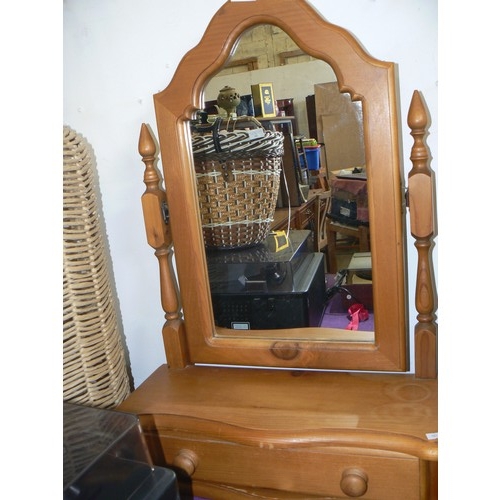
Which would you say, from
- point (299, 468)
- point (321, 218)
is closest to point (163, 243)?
point (321, 218)

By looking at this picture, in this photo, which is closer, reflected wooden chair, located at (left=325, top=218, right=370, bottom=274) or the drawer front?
the drawer front

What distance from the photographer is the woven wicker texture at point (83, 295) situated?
0.80 meters

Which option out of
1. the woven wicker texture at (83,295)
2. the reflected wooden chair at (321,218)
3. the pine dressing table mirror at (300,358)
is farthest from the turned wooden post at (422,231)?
the woven wicker texture at (83,295)

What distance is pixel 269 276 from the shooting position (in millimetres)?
859

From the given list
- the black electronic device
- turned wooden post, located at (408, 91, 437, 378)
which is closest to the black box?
the black electronic device

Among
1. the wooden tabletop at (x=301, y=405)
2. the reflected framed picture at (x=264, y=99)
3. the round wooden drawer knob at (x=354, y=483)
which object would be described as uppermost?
the reflected framed picture at (x=264, y=99)

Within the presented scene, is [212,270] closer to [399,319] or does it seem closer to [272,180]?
[272,180]

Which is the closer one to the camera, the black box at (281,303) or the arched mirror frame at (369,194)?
the arched mirror frame at (369,194)

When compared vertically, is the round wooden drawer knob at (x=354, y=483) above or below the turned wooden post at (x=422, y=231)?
below

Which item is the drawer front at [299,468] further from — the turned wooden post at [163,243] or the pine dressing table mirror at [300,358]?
the turned wooden post at [163,243]

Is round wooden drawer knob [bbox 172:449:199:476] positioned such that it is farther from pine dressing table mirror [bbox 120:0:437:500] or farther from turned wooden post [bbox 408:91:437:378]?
turned wooden post [bbox 408:91:437:378]

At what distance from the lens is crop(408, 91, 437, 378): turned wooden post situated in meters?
0.71
